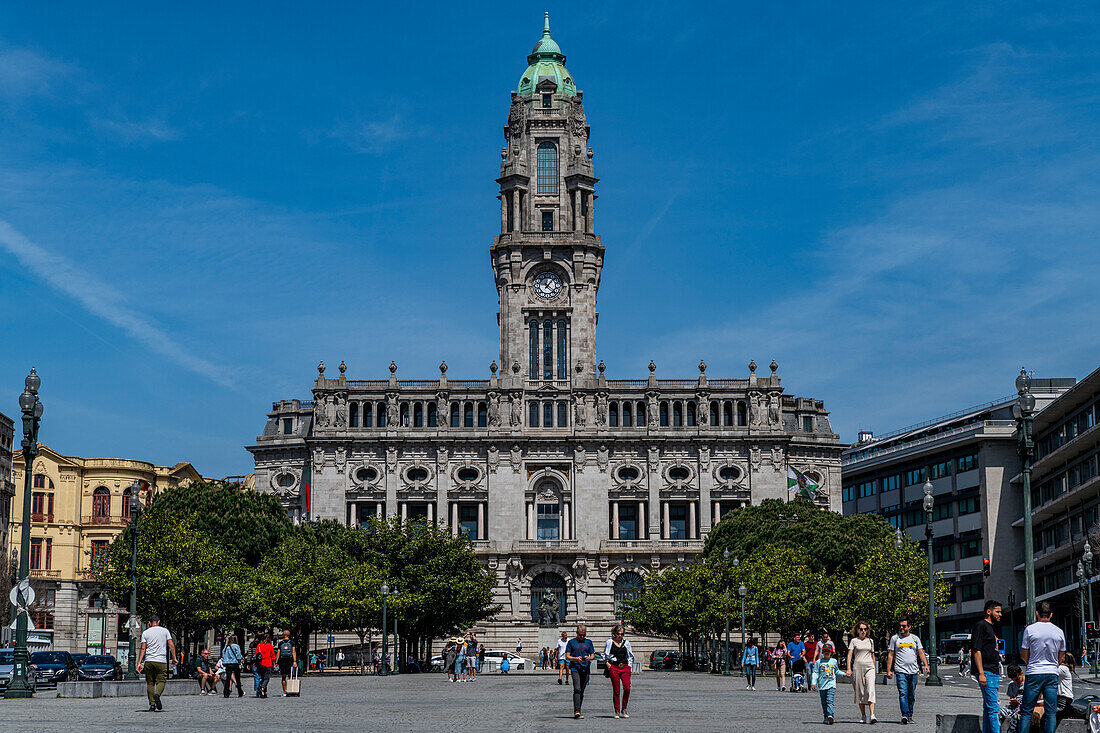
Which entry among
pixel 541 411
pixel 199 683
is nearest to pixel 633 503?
pixel 541 411

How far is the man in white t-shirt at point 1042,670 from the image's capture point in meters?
22.1

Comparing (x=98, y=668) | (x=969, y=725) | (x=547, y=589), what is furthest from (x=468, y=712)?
(x=547, y=589)

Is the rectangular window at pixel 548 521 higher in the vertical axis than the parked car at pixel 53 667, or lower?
higher

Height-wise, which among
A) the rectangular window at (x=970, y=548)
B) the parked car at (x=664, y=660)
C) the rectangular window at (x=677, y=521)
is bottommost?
the parked car at (x=664, y=660)

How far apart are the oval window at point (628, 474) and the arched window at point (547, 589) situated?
32.6 ft

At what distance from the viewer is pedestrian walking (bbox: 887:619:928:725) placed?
30.9 meters

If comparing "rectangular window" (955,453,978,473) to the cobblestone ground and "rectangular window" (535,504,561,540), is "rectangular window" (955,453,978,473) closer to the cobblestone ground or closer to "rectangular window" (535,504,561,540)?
"rectangular window" (535,504,561,540)

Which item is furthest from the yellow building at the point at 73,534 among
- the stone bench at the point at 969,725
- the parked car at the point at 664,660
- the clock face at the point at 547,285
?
the stone bench at the point at 969,725

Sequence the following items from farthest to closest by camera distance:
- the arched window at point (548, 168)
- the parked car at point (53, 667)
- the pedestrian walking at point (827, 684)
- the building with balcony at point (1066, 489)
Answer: the arched window at point (548, 168) → the building with balcony at point (1066, 489) → the parked car at point (53, 667) → the pedestrian walking at point (827, 684)

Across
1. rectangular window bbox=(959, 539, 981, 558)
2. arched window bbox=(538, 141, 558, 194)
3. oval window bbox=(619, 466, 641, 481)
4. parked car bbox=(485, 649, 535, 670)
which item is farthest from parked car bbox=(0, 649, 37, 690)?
rectangular window bbox=(959, 539, 981, 558)

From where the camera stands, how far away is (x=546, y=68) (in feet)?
420

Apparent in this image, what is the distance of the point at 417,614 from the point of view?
3381 inches

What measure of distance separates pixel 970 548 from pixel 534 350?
1629 inches

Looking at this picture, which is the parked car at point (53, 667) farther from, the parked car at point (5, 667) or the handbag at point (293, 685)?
the handbag at point (293, 685)
